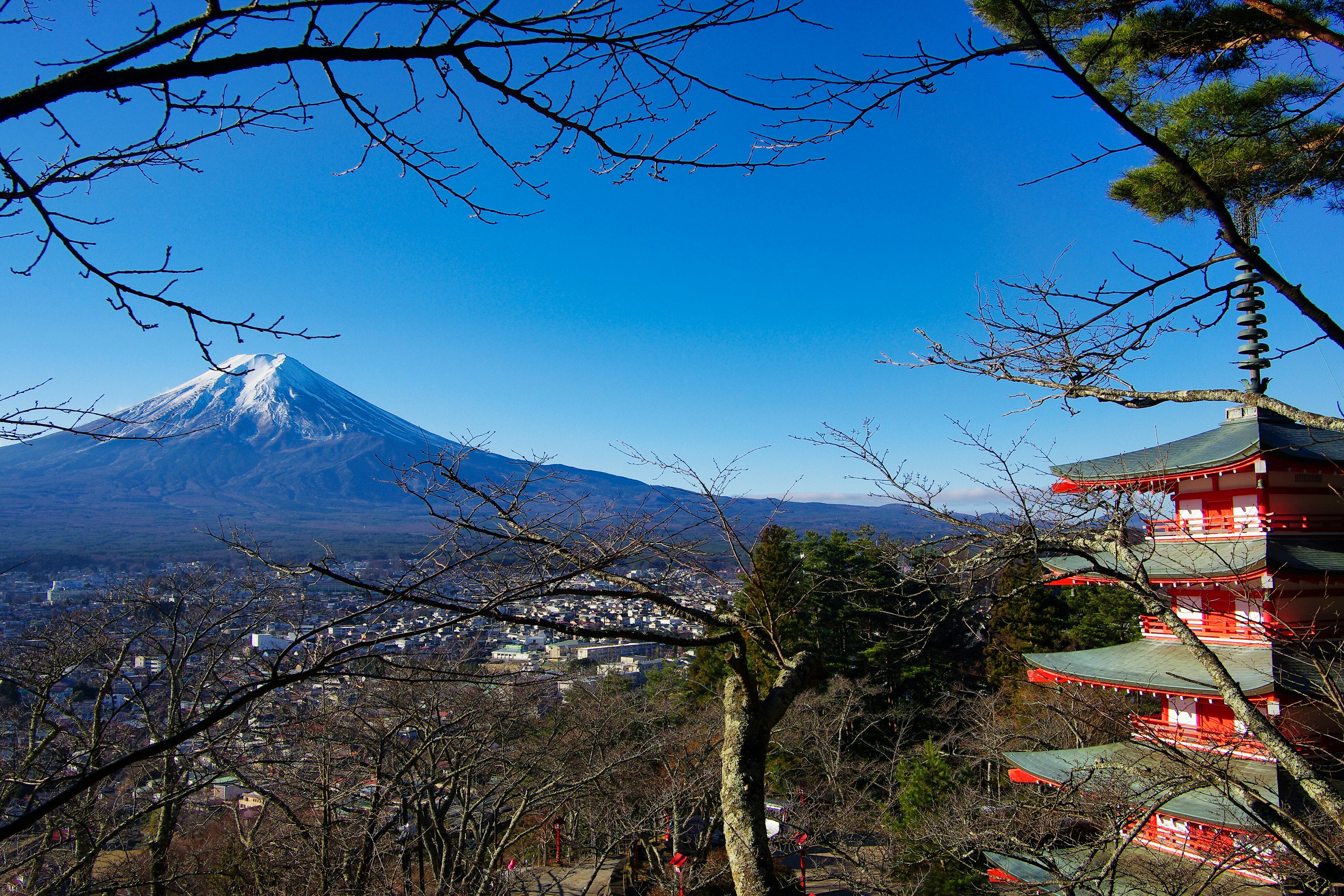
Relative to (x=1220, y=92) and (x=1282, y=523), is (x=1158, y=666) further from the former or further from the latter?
(x=1220, y=92)

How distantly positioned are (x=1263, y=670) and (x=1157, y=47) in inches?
278

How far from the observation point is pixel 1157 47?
3.18m

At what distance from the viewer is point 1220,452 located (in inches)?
313

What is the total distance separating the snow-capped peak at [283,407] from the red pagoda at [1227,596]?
213ft

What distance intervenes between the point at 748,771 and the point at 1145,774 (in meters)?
3.80

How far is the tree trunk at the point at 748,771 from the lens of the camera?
8.48 ft

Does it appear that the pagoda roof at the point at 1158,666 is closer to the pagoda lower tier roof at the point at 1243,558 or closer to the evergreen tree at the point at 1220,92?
the pagoda lower tier roof at the point at 1243,558

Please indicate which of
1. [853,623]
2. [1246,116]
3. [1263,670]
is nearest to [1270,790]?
[1263,670]

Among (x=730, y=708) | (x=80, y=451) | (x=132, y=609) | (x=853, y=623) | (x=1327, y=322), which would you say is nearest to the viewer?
(x=1327, y=322)

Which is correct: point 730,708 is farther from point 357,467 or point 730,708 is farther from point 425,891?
point 357,467

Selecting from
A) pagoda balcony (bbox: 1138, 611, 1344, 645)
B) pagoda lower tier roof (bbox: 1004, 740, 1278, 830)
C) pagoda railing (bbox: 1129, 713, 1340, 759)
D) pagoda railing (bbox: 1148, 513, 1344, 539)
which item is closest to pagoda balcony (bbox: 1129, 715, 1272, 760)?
pagoda railing (bbox: 1129, 713, 1340, 759)

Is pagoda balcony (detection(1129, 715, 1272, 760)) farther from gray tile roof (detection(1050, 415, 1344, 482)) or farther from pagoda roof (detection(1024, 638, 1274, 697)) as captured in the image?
gray tile roof (detection(1050, 415, 1344, 482))

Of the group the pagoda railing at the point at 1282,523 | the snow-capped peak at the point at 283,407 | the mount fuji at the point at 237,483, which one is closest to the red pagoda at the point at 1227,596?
the pagoda railing at the point at 1282,523

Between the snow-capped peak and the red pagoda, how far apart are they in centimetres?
6506
